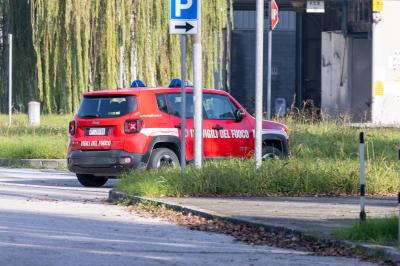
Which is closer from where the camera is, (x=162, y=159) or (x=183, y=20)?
(x=183, y=20)

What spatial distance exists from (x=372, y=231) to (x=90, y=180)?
10145 millimetres

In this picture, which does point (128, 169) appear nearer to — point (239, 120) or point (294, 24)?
point (239, 120)

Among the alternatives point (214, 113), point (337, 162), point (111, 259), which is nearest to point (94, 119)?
point (214, 113)

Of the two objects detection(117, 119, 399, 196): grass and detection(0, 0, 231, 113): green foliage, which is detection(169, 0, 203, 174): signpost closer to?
detection(117, 119, 399, 196): grass

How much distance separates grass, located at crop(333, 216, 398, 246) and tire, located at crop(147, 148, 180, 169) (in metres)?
8.27

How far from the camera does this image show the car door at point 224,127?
821 inches

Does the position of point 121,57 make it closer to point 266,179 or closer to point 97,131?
point 97,131

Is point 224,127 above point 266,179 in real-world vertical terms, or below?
above

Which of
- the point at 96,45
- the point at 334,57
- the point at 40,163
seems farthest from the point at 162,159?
the point at 334,57

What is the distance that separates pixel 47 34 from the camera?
32.3m

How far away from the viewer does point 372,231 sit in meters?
11.9

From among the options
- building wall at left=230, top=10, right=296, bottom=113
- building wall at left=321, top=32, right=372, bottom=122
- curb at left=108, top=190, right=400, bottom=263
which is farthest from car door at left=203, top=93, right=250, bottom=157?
building wall at left=230, top=10, right=296, bottom=113

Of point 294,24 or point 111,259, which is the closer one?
point 111,259

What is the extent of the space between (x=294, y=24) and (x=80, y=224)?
47.4 metres
